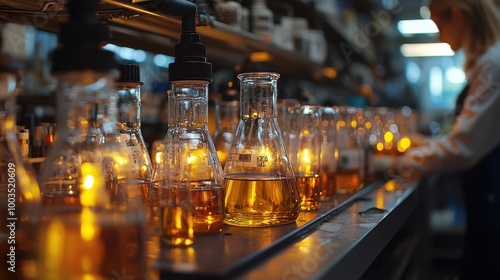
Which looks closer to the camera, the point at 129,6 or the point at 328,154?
the point at 129,6

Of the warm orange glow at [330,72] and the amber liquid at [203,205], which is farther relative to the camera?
the warm orange glow at [330,72]

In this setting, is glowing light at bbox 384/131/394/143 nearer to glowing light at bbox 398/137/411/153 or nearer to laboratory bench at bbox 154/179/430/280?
glowing light at bbox 398/137/411/153

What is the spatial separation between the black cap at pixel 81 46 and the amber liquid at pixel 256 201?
48cm

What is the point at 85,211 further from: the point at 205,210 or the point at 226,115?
the point at 226,115

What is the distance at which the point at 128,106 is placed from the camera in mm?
1092

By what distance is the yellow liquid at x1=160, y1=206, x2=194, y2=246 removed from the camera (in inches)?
32.9

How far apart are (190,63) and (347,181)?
0.97 meters

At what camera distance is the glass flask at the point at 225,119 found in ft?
4.81

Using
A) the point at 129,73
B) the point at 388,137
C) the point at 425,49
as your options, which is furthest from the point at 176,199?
the point at 425,49

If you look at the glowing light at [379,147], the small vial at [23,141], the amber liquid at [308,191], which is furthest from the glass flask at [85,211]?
the glowing light at [379,147]

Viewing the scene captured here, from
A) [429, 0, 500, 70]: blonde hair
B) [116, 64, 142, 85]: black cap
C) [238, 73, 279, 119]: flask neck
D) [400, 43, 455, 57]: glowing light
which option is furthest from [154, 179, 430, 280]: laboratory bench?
[400, 43, 455, 57]: glowing light

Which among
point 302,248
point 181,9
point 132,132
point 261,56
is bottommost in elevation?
point 302,248

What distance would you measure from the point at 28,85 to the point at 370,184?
1.72 metres

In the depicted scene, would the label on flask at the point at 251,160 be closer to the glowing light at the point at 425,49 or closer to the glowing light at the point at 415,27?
the glowing light at the point at 415,27
